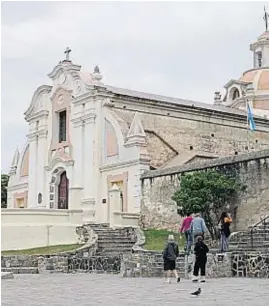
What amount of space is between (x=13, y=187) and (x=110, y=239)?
16608 millimetres

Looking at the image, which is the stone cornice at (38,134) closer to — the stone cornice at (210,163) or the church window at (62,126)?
the church window at (62,126)

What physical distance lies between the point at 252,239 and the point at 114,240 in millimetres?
6954

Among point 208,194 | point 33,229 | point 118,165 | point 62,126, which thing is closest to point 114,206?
point 118,165

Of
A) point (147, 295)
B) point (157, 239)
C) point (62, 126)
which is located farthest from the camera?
point (62, 126)

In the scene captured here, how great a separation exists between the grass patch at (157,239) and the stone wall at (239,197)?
0.80 m

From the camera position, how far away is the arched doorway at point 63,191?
35037mm

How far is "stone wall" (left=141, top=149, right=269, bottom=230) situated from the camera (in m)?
23.8

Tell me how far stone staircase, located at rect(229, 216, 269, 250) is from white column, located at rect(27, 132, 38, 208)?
60.7ft

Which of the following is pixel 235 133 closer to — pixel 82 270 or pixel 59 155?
pixel 59 155

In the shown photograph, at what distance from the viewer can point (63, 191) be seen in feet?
116

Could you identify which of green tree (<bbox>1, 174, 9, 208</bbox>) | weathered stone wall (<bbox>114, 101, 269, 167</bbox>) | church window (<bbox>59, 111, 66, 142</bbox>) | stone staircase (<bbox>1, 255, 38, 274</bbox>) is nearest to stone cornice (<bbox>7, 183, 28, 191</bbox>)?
church window (<bbox>59, 111, 66, 142</bbox>)

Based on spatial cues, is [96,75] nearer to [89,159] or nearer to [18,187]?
[89,159]

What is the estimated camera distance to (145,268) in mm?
17453

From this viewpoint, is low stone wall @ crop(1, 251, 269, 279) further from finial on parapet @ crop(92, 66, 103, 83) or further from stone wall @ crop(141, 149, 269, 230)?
finial on parapet @ crop(92, 66, 103, 83)
